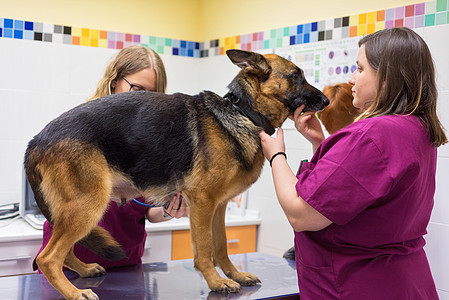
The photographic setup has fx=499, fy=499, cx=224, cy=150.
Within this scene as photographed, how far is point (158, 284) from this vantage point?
179cm

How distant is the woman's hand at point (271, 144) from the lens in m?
1.56

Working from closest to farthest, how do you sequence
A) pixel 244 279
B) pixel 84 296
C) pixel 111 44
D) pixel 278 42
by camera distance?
1. pixel 84 296
2. pixel 244 279
3. pixel 278 42
4. pixel 111 44

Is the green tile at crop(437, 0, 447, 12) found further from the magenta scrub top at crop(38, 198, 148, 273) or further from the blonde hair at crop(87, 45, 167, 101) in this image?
the magenta scrub top at crop(38, 198, 148, 273)

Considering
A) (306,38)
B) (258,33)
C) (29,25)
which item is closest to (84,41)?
(29,25)

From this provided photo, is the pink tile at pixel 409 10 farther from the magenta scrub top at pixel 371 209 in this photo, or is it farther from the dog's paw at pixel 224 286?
the dog's paw at pixel 224 286

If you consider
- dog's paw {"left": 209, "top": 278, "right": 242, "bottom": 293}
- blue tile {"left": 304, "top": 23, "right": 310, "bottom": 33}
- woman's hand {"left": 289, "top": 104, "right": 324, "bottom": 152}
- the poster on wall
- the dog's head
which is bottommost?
dog's paw {"left": 209, "top": 278, "right": 242, "bottom": 293}

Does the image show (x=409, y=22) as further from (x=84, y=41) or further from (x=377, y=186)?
(x=84, y=41)

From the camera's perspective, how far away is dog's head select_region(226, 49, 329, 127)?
1.68 metres

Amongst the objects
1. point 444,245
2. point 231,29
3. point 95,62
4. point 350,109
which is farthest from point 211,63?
point 444,245

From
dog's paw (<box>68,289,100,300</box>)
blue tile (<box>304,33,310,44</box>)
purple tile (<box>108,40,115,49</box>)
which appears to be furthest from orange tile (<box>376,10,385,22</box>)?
dog's paw (<box>68,289,100,300</box>)

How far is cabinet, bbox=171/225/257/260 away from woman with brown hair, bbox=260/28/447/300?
182 cm

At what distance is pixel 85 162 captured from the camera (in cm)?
150

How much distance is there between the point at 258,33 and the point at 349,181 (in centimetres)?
248

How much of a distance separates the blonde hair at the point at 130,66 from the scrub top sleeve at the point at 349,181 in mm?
1071
